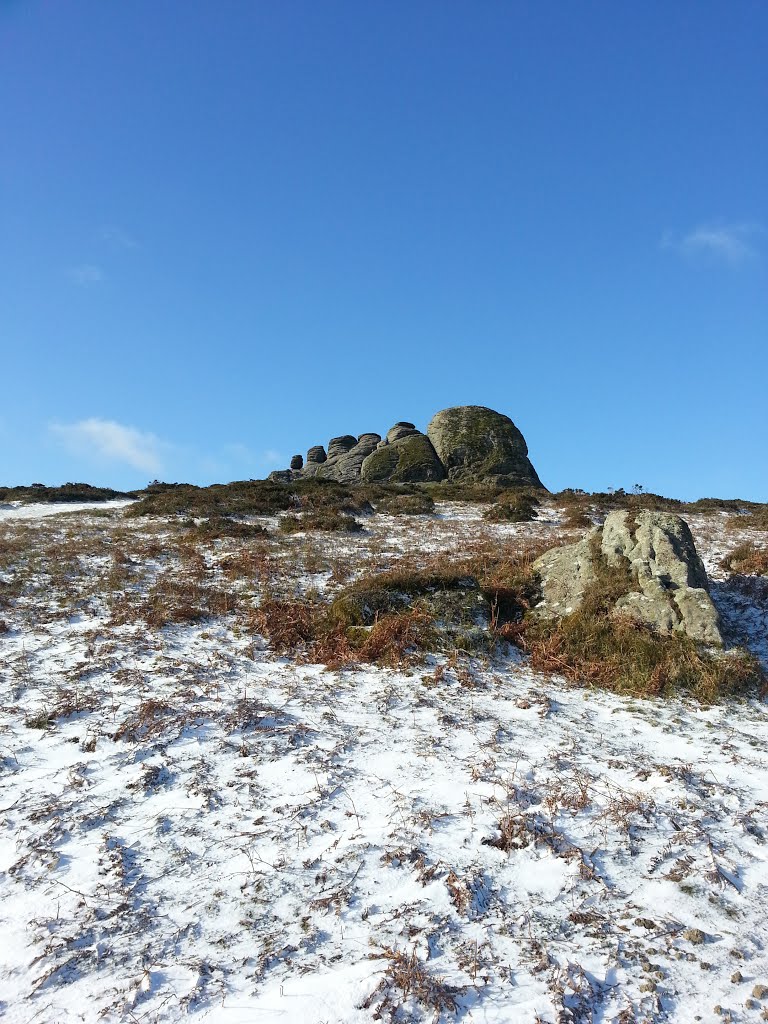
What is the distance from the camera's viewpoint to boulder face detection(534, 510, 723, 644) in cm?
980

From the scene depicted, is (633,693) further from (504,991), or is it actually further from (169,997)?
(169,997)

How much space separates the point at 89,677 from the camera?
8.43 m

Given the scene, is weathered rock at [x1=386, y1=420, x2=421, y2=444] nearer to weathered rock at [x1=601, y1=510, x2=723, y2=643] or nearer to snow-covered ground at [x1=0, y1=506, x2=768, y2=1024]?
weathered rock at [x1=601, y1=510, x2=723, y2=643]

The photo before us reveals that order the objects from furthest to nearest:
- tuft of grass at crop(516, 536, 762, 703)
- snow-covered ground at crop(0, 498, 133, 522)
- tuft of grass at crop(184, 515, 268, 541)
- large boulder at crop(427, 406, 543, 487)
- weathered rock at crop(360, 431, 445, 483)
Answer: weathered rock at crop(360, 431, 445, 483)
large boulder at crop(427, 406, 543, 487)
snow-covered ground at crop(0, 498, 133, 522)
tuft of grass at crop(184, 515, 268, 541)
tuft of grass at crop(516, 536, 762, 703)

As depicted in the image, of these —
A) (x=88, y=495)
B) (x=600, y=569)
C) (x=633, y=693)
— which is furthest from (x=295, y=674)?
(x=88, y=495)

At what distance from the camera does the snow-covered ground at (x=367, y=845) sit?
3980 millimetres

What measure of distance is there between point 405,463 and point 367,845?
44982 mm

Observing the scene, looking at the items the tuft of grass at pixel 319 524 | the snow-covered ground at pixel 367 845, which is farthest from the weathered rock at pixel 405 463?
the snow-covered ground at pixel 367 845

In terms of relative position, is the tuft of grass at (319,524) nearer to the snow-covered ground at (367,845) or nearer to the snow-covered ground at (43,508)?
the snow-covered ground at (43,508)

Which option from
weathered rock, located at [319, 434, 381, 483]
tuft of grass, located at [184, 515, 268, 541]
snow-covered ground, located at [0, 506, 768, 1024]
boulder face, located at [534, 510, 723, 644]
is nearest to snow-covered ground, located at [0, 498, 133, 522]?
tuft of grass, located at [184, 515, 268, 541]

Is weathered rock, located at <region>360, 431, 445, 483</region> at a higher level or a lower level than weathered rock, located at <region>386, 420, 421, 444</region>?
lower

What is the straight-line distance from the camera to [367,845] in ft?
17.3

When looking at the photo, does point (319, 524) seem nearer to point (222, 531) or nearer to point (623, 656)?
→ point (222, 531)

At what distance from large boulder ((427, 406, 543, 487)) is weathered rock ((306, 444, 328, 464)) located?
664 inches
